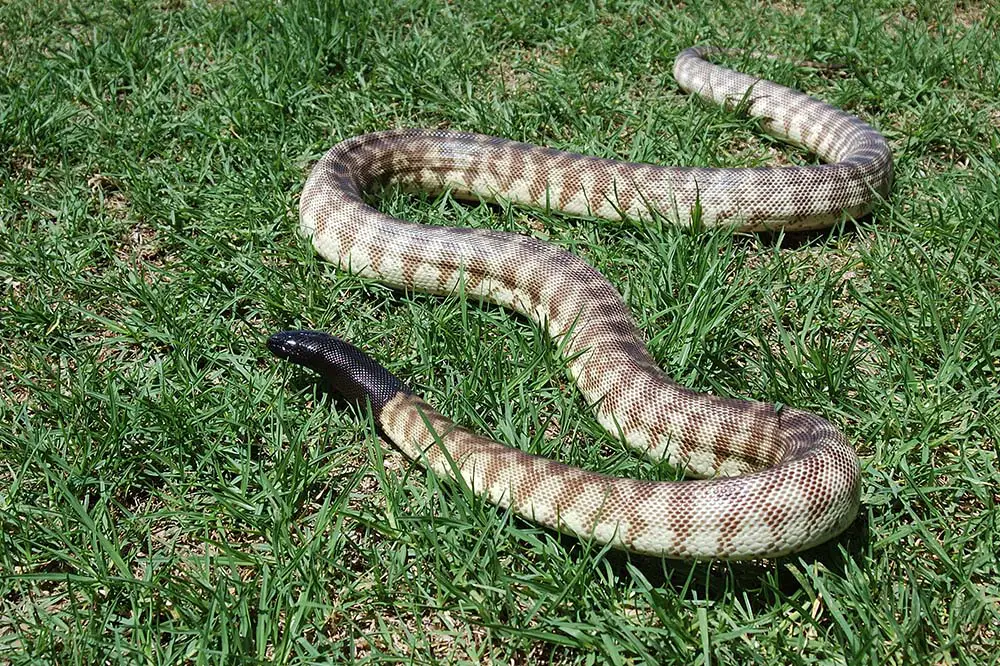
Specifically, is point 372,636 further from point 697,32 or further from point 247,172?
point 697,32

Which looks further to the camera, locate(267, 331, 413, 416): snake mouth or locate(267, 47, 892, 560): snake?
locate(267, 331, 413, 416): snake mouth

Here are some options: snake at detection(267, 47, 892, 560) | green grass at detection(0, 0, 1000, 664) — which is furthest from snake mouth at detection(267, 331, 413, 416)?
green grass at detection(0, 0, 1000, 664)

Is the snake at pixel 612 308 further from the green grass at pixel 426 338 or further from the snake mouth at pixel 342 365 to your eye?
the green grass at pixel 426 338

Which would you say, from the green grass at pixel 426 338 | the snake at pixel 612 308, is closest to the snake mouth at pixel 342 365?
the snake at pixel 612 308

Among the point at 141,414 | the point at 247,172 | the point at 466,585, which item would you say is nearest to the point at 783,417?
the point at 466,585

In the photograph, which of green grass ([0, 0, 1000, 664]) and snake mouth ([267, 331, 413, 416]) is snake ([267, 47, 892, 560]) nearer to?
snake mouth ([267, 331, 413, 416])

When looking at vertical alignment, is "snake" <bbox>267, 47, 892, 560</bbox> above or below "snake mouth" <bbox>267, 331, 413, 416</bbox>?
above

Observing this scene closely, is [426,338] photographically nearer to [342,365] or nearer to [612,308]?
[342,365]
